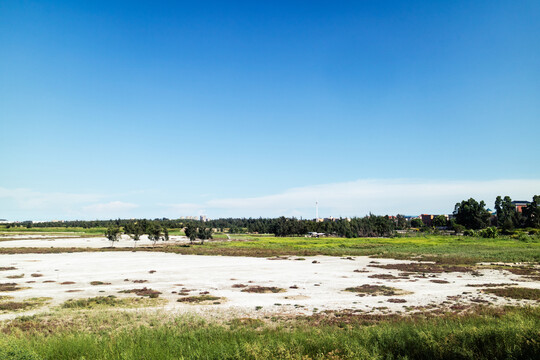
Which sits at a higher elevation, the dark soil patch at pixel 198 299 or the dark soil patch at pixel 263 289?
the dark soil patch at pixel 198 299

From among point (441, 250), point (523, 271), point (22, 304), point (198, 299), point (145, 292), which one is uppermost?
point (22, 304)

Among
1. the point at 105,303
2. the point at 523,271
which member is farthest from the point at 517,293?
the point at 105,303

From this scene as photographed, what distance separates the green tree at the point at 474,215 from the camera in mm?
178525

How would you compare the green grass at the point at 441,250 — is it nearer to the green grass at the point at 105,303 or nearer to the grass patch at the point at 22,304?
the green grass at the point at 105,303

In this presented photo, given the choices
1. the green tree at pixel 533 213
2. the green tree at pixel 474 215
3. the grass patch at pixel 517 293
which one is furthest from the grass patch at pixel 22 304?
the green tree at pixel 474 215

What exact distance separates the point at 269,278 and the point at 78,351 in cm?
3163

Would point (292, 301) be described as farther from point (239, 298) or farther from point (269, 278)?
point (269, 278)

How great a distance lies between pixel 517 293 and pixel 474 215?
574 feet

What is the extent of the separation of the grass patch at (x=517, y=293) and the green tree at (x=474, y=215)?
562ft

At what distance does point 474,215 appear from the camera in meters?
180

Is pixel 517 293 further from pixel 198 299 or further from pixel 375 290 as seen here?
pixel 198 299

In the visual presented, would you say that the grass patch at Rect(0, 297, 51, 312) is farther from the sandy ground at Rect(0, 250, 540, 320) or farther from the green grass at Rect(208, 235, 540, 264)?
the green grass at Rect(208, 235, 540, 264)

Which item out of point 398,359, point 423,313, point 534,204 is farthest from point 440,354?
point 534,204

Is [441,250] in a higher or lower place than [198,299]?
lower
